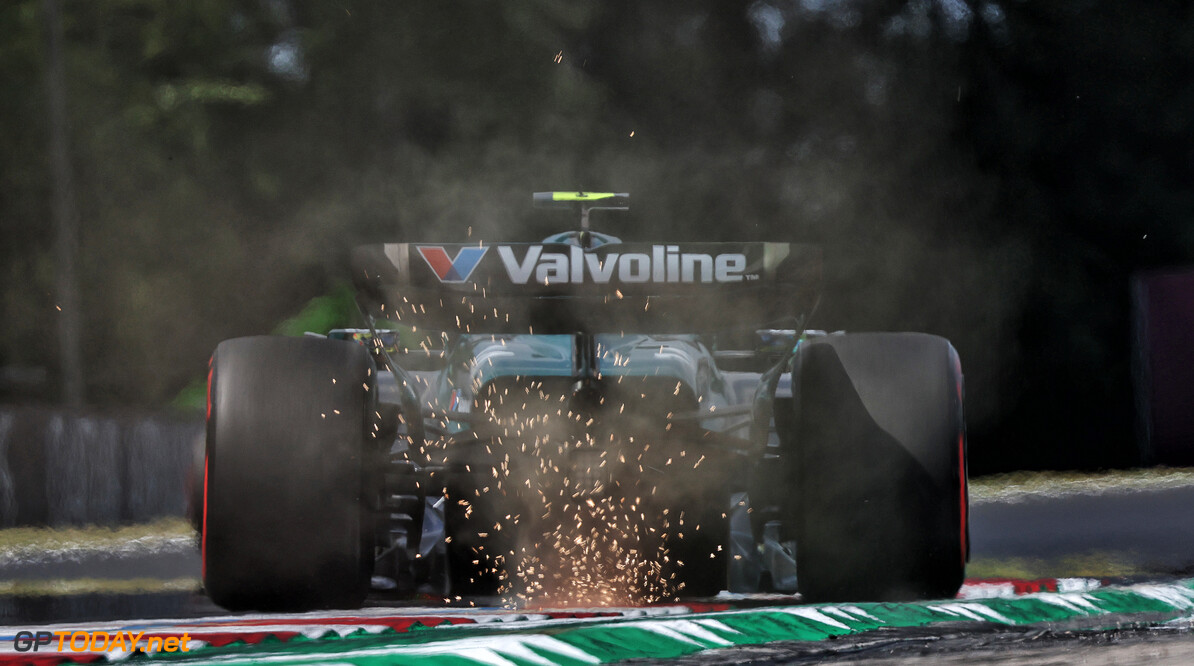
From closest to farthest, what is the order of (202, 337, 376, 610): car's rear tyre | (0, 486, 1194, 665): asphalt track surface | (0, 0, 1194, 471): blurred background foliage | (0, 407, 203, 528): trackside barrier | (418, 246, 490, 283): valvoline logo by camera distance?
(0, 486, 1194, 665): asphalt track surface, (202, 337, 376, 610): car's rear tyre, (418, 246, 490, 283): valvoline logo, (0, 407, 203, 528): trackside barrier, (0, 0, 1194, 471): blurred background foliage

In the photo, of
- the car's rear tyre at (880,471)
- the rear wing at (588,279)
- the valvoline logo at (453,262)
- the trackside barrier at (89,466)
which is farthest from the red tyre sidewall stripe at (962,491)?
the trackside barrier at (89,466)

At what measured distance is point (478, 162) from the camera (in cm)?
1473

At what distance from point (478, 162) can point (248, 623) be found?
1249cm

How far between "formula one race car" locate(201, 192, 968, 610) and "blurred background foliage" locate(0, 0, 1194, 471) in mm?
7537

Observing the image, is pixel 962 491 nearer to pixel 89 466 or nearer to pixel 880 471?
pixel 880 471

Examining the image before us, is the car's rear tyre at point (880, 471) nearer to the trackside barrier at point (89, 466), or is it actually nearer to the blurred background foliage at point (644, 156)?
the trackside barrier at point (89, 466)

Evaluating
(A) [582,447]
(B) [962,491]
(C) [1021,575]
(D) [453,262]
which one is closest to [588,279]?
(D) [453,262]

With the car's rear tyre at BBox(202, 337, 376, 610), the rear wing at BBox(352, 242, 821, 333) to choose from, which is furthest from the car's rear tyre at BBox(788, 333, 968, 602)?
the car's rear tyre at BBox(202, 337, 376, 610)

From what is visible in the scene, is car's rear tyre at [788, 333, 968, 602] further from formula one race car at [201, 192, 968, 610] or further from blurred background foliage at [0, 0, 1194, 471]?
blurred background foliage at [0, 0, 1194, 471]

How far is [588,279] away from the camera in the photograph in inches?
111

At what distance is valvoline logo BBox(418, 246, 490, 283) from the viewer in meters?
2.80

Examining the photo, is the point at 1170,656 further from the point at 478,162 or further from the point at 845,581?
the point at 478,162

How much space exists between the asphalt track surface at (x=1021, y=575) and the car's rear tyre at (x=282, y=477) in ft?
1.06

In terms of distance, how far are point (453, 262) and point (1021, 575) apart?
2557mm
